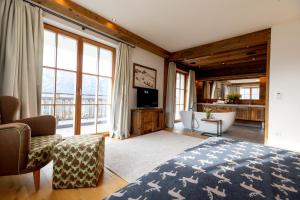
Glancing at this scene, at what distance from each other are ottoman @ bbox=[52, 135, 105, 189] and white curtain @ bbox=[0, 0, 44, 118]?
1139 mm

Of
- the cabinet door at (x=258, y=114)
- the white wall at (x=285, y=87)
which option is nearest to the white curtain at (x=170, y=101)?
A: the white wall at (x=285, y=87)

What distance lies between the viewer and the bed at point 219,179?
0.68m

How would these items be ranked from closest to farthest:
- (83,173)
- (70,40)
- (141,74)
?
(83,173), (70,40), (141,74)

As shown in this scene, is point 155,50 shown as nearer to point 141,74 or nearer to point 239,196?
point 141,74

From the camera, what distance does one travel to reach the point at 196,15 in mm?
2840

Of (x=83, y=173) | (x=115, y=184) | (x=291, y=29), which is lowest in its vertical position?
(x=115, y=184)

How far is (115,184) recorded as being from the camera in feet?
5.56

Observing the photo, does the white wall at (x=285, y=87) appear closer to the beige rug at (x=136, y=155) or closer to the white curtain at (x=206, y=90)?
the beige rug at (x=136, y=155)

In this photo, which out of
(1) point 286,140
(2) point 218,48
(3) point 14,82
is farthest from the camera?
(2) point 218,48

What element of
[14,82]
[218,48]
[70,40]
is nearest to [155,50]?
[218,48]

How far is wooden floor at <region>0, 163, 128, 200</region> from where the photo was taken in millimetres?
1432

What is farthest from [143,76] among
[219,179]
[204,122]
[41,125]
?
[219,179]

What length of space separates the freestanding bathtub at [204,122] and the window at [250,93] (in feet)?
9.08

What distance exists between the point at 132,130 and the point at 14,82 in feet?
8.95
